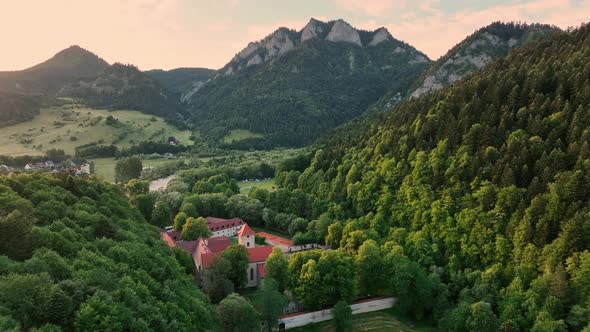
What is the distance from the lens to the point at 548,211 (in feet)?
168

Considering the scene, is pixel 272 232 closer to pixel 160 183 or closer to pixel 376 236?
pixel 376 236

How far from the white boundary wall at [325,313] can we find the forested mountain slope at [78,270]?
11.8m

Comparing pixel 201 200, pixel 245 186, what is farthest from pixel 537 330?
pixel 245 186

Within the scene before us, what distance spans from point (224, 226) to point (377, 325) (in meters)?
42.2

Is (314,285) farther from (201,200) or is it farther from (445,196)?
(201,200)

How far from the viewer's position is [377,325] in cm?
5200

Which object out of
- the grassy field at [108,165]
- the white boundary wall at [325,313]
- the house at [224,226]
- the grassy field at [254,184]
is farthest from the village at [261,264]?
the grassy field at [108,165]

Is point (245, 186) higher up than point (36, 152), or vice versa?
point (36, 152)

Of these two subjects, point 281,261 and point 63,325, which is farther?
point 281,261

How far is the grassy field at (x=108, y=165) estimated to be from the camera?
141325mm

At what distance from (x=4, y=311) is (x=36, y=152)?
155m

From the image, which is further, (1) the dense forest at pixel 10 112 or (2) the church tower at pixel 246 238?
(1) the dense forest at pixel 10 112

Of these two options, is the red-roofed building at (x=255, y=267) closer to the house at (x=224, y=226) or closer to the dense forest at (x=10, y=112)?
the house at (x=224, y=226)

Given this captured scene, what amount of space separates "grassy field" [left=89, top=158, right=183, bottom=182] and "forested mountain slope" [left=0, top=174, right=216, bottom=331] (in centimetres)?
9501
